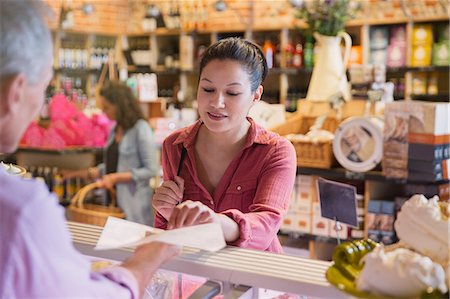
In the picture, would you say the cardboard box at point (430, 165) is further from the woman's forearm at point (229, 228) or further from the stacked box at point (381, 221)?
the woman's forearm at point (229, 228)

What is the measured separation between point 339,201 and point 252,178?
3.26ft

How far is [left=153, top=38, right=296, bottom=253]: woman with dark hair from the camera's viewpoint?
7.19 ft

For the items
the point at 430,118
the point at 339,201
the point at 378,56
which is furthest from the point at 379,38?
the point at 339,201

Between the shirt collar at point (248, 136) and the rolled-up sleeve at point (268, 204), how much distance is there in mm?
65

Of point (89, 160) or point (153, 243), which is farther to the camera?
point (89, 160)

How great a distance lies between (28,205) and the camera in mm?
1110

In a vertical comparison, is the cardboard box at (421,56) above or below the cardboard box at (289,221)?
above

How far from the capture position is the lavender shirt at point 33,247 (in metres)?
1.10

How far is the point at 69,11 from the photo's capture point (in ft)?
30.2

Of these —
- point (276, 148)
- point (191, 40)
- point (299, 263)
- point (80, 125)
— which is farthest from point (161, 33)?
point (299, 263)

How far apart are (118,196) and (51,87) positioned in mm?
4054

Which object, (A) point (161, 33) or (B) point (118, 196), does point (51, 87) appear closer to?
(A) point (161, 33)

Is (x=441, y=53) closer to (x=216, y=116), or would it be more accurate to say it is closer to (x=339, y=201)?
(x=339, y=201)

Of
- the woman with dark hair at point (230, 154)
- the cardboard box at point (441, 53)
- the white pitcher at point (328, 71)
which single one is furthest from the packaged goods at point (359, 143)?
the cardboard box at point (441, 53)
